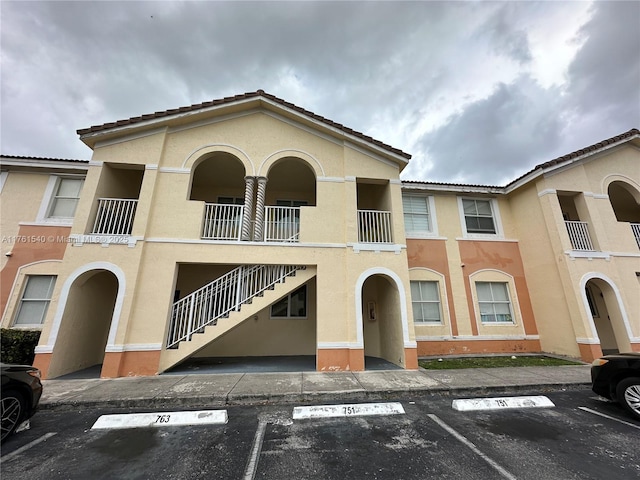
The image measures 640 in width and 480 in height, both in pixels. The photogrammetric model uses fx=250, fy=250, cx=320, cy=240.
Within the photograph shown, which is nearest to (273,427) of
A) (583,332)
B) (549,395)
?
(549,395)

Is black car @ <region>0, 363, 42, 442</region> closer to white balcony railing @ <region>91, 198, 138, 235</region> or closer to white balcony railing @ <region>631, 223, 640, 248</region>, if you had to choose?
white balcony railing @ <region>91, 198, 138, 235</region>

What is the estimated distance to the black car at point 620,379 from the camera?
4.76 metres

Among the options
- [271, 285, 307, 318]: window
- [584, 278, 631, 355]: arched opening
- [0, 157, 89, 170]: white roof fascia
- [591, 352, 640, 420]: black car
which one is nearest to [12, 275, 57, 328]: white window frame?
[0, 157, 89, 170]: white roof fascia

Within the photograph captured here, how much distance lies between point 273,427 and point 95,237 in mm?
7407

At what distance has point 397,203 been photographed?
910cm

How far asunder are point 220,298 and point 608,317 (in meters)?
15.8

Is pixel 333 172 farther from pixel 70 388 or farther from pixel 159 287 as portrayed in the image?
pixel 70 388

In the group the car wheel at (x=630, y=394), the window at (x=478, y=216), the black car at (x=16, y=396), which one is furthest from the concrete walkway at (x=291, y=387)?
the window at (x=478, y=216)

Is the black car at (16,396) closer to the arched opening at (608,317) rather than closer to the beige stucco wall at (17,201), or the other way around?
the beige stucco wall at (17,201)

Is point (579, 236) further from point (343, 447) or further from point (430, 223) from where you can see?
point (343, 447)

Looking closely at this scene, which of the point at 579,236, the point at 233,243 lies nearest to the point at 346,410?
the point at 233,243

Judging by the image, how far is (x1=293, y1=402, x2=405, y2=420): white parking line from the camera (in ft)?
15.6

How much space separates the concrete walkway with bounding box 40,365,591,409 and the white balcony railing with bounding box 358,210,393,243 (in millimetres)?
4279

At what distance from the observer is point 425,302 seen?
1018cm
